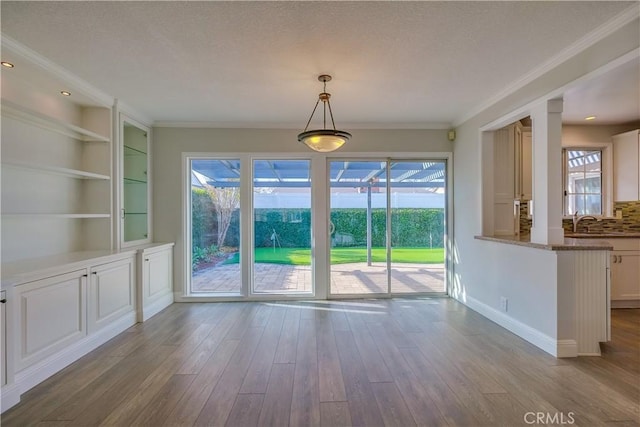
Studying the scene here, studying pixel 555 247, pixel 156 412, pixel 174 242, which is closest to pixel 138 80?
pixel 174 242

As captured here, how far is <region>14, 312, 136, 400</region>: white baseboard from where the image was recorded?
239cm

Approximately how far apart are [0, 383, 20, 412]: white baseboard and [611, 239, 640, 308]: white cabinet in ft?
20.9

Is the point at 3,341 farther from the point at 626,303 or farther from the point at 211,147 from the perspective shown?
the point at 626,303

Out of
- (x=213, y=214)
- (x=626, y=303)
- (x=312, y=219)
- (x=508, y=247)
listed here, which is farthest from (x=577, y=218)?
(x=213, y=214)

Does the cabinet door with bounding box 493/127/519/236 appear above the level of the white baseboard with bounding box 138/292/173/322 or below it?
above

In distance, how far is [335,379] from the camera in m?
2.53

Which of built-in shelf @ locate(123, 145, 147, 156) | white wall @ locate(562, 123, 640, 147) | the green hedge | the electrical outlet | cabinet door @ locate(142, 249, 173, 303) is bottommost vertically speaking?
the electrical outlet

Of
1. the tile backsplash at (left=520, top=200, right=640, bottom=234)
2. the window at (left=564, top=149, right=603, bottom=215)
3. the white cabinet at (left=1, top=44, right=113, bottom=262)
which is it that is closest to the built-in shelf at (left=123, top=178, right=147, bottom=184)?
the white cabinet at (left=1, top=44, right=113, bottom=262)

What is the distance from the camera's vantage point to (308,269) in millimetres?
5023

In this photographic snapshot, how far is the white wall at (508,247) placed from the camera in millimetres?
2623

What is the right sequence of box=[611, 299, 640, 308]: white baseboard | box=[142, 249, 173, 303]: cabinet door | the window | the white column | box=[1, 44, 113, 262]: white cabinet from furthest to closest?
the window → box=[611, 299, 640, 308]: white baseboard → box=[142, 249, 173, 303]: cabinet door → the white column → box=[1, 44, 113, 262]: white cabinet

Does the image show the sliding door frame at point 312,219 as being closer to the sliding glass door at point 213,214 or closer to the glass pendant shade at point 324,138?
the sliding glass door at point 213,214

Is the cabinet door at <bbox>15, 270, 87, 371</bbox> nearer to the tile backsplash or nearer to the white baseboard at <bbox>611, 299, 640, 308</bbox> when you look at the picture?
the tile backsplash

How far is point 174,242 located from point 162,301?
865mm
